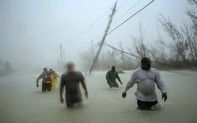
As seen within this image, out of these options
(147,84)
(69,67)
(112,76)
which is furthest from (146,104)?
(112,76)

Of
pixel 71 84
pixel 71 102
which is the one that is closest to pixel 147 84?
pixel 71 84

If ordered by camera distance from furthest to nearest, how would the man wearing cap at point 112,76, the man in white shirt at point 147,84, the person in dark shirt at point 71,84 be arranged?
the man wearing cap at point 112,76 → the person in dark shirt at point 71,84 → the man in white shirt at point 147,84

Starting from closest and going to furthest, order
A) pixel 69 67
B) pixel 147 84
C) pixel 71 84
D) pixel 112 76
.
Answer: pixel 147 84, pixel 71 84, pixel 69 67, pixel 112 76

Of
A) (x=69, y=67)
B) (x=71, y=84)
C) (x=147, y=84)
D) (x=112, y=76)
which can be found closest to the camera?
(x=147, y=84)

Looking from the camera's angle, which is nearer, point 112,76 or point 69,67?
point 69,67

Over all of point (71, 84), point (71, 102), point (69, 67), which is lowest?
point (71, 102)

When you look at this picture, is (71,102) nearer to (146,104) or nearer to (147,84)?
(146,104)

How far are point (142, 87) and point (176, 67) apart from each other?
98.8ft

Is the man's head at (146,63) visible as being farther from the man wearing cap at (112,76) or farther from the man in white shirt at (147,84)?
the man wearing cap at (112,76)

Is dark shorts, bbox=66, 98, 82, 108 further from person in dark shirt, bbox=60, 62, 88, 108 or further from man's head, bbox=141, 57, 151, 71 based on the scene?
man's head, bbox=141, 57, 151, 71

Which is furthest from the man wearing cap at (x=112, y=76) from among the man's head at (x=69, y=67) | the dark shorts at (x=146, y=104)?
the dark shorts at (x=146, y=104)

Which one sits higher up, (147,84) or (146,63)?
(146,63)


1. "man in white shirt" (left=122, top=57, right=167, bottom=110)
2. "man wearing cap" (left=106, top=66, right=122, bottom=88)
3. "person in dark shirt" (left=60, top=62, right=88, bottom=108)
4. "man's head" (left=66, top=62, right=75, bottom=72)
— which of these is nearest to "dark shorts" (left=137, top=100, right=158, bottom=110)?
Result: "man in white shirt" (left=122, top=57, right=167, bottom=110)

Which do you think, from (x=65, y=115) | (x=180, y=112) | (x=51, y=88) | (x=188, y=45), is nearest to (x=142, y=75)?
(x=180, y=112)
